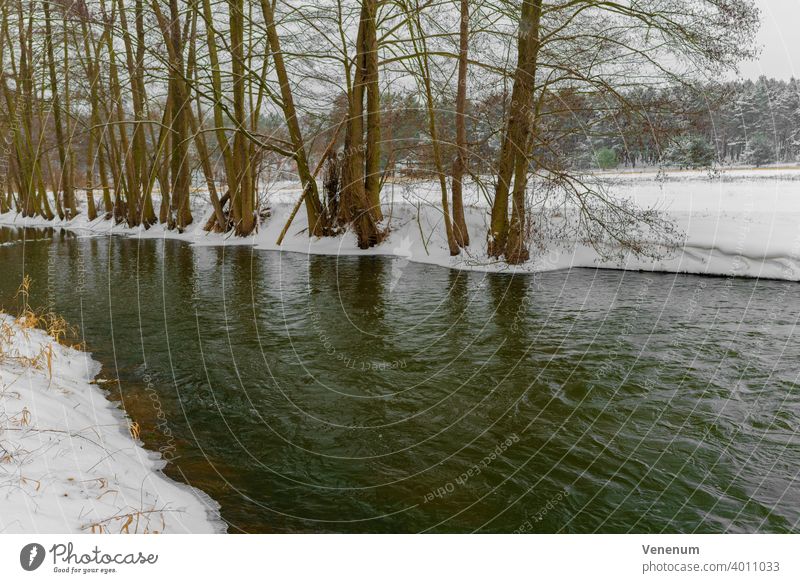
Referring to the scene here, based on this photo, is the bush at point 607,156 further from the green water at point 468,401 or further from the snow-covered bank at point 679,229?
the green water at point 468,401

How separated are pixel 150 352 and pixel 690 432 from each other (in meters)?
7.74

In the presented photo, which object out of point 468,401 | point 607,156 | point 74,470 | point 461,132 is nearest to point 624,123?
point 461,132

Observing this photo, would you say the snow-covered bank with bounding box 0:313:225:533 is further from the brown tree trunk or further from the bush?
the bush

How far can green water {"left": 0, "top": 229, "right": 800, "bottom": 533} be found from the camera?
4609mm

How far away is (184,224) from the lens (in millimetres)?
28312

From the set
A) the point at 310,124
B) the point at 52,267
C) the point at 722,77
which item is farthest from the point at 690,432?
the point at 310,124

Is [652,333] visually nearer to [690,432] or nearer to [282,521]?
[690,432]

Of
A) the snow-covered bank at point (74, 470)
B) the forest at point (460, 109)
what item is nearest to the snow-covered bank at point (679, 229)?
the forest at point (460, 109)

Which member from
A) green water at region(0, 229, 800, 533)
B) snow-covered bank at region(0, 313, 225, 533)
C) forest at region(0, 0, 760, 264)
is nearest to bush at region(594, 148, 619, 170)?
forest at region(0, 0, 760, 264)

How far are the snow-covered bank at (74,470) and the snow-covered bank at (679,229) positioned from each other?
12522 millimetres

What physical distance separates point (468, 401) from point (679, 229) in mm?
12773

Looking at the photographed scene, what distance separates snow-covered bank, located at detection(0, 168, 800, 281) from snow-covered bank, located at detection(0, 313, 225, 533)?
12522 millimetres

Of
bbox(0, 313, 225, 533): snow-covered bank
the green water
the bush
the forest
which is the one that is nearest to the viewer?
bbox(0, 313, 225, 533): snow-covered bank

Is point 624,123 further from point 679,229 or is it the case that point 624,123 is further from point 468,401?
point 468,401
